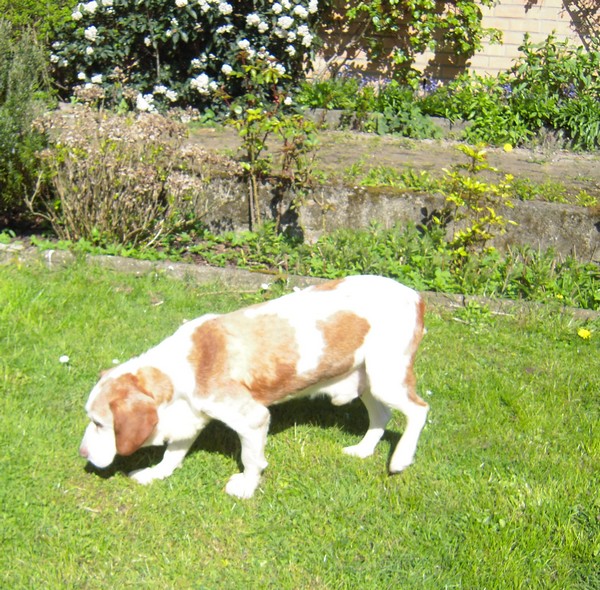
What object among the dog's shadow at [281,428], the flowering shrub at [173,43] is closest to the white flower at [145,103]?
the flowering shrub at [173,43]

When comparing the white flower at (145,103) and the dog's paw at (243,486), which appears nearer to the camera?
the dog's paw at (243,486)

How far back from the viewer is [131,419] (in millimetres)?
3877

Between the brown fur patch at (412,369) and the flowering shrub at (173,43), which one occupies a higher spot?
the flowering shrub at (173,43)

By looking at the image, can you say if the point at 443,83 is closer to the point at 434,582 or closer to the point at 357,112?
the point at 357,112

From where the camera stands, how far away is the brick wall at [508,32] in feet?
37.3

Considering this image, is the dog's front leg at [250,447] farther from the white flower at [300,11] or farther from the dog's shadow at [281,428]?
the white flower at [300,11]

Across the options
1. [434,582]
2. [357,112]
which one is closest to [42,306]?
[434,582]

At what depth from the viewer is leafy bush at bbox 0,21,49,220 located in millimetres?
6648

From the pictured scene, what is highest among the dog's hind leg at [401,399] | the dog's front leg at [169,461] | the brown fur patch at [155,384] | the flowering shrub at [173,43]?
the flowering shrub at [173,43]

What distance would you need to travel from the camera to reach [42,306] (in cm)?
577

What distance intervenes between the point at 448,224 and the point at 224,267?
2098 millimetres

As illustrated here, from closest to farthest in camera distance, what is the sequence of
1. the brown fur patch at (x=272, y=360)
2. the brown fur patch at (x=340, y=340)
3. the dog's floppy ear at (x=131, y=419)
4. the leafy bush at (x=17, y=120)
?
the dog's floppy ear at (x=131, y=419), the brown fur patch at (x=272, y=360), the brown fur patch at (x=340, y=340), the leafy bush at (x=17, y=120)

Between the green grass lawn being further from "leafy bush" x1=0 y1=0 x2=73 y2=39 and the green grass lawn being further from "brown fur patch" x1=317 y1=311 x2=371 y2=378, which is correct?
"leafy bush" x1=0 y1=0 x2=73 y2=39

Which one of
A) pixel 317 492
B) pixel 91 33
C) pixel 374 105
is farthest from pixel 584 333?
pixel 91 33
